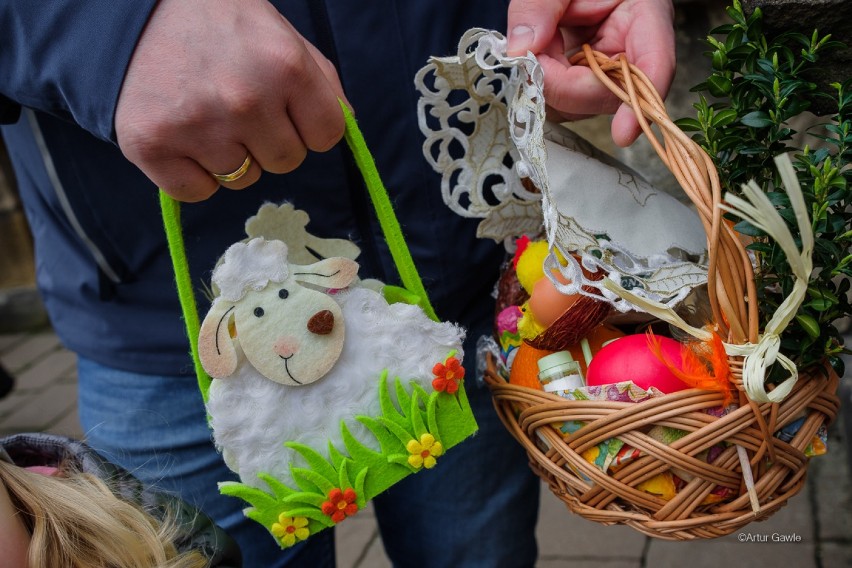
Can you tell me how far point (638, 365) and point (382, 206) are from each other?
1.01ft

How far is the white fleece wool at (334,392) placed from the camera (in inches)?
29.9

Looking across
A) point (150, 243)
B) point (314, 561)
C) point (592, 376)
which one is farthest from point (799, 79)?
point (314, 561)

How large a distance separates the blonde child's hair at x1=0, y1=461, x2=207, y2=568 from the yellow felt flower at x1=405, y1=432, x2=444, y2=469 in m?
0.25

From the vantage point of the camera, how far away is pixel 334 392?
0.79 metres

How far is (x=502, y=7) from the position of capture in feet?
3.23

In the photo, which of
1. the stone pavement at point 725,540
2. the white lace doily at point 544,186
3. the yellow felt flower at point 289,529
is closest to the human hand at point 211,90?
the white lace doily at point 544,186

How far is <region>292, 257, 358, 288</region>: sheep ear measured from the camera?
78 centimetres

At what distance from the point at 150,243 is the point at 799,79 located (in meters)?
0.76

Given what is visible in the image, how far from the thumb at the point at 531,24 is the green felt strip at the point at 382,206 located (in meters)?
0.20

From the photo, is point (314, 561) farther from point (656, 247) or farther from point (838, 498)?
point (838, 498)

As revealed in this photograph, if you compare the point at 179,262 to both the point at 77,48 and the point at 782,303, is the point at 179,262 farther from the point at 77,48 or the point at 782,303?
the point at 782,303

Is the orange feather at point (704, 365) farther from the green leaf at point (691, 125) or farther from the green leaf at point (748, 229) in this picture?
the green leaf at point (691, 125)

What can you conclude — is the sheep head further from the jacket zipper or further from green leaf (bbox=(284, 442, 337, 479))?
the jacket zipper

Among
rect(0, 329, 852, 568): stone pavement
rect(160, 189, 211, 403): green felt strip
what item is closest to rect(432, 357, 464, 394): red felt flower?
rect(160, 189, 211, 403): green felt strip
